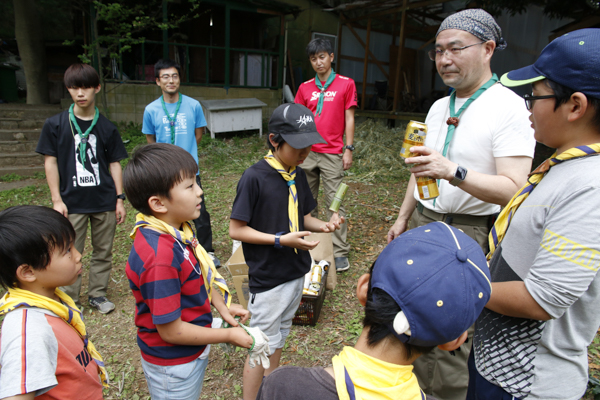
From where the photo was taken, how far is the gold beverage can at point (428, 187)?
6.41 ft

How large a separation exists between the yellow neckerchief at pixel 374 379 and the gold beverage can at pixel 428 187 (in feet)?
3.65

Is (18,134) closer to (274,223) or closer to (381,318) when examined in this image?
(274,223)

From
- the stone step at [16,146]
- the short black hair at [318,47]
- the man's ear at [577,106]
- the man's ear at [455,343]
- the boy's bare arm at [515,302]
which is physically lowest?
the stone step at [16,146]

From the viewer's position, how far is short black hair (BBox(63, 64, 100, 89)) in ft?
10.7

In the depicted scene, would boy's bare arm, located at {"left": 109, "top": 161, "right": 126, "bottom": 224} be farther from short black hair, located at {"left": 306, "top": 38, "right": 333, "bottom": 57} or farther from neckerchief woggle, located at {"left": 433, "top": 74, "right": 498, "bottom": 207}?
neckerchief woggle, located at {"left": 433, "top": 74, "right": 498, "bottom": 207}

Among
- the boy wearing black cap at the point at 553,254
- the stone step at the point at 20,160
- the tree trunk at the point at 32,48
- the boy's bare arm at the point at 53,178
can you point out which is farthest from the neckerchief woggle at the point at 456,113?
the tree trunk at the point at 32,48

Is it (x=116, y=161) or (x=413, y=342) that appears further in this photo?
(x=116, y=161)

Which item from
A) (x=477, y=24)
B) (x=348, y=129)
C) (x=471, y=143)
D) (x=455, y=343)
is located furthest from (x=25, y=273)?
(x=348, y=129)

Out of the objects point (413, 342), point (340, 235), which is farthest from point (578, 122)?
point (340, 235)

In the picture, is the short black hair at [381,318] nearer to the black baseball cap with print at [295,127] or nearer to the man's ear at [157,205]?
the man's ear at [157,205]

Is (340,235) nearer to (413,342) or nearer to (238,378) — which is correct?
(238,378)

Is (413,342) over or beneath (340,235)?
over

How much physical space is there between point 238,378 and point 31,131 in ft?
34.1

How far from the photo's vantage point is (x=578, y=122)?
4.24 ft
